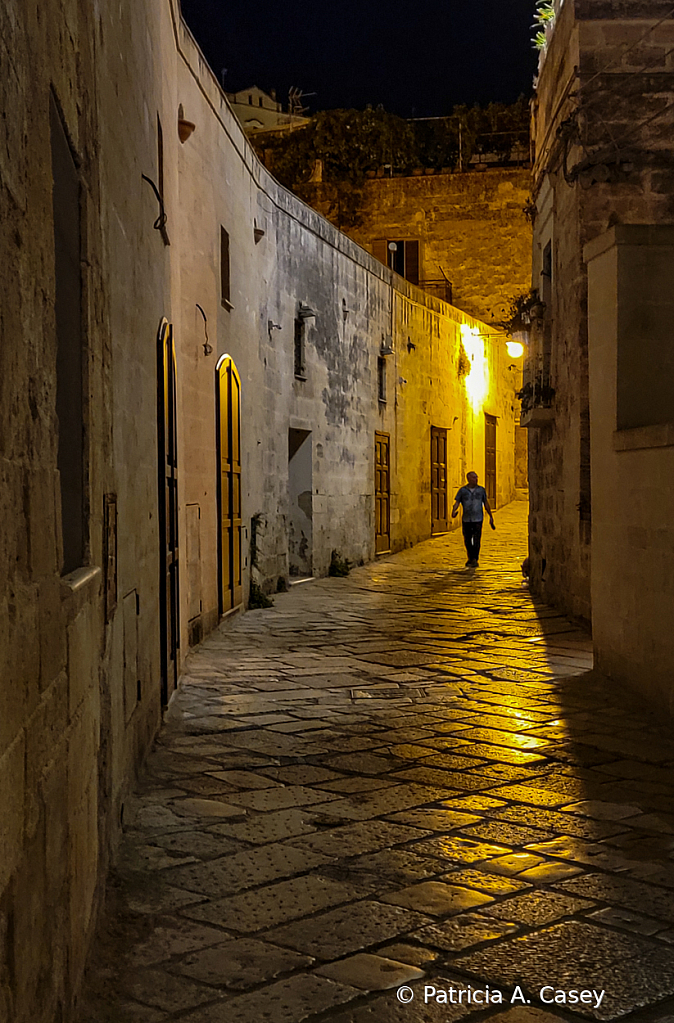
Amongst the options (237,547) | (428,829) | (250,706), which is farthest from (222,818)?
(237,547)

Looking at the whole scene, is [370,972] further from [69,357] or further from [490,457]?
[490,457]

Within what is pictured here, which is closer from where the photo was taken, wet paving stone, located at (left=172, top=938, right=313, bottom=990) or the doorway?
wet paving stone, located at (left=172, top=938, right=313, bottom=990)

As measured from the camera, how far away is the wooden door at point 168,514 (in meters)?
5.68

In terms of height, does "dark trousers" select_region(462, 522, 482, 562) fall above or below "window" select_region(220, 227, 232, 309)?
below

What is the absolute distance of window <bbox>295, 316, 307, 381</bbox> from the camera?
522 inches

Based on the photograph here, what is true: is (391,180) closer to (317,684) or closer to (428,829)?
(317,684)

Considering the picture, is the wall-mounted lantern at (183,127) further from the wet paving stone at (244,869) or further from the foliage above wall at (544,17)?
the wet paving stone at (244,869)

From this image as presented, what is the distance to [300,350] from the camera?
1332cm

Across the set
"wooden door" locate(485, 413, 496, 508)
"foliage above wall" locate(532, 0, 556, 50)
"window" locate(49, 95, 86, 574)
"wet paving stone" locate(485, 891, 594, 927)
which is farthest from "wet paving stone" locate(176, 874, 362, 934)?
"wooden door" locate(485, 413, 496, 508)

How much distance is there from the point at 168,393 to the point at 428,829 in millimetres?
3210

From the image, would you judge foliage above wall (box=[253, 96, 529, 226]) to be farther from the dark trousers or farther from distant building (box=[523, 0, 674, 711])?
distant building (box=[523, 0, 674, 711])

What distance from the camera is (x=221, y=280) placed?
368 inches

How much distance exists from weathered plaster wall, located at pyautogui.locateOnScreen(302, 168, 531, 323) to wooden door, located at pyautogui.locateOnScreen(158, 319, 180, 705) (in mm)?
19766

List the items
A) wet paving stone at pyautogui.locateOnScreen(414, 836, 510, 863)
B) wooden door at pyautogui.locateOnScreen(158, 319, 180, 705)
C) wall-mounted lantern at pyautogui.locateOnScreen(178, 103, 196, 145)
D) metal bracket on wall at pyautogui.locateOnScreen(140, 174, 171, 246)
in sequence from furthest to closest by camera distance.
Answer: wall-mounted lantern at pyautogui.locateOnScreen(178, 103, 196, 145) → wooden door at pyautogui.locateOnScreen(158, 319, 180, 705) → metal bracket on wall at pyautogui.locateOnScreen(140, 174, 171, 246) → wet paving stone at pyautogui.locateOnScreen(414, 836, 510, 863)
